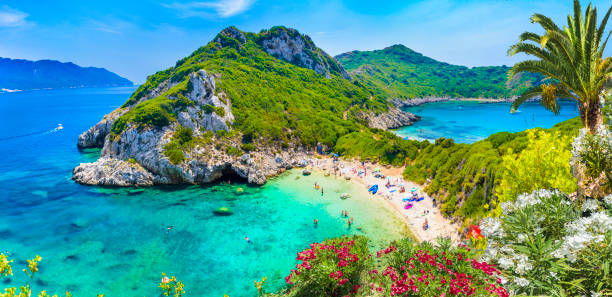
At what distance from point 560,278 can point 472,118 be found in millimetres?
155051

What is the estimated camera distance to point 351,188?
48812 millimetres

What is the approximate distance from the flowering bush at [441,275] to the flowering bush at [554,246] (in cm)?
208

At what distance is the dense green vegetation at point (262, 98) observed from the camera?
216 ft

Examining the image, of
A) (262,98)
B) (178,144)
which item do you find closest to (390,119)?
(262,98)

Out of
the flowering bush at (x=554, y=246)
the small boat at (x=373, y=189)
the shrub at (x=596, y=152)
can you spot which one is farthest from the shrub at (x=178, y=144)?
the shrub at (x=596, y=152)

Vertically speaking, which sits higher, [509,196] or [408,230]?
[509,196]

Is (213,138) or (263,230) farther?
(213,138)

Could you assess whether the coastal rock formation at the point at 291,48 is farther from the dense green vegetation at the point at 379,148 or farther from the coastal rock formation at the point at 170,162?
the coastal rock formation at the point at 170,162

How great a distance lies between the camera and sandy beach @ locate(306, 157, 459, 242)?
1318 inches

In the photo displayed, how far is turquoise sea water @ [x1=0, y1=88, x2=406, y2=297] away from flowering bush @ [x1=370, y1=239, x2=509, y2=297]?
16164mm

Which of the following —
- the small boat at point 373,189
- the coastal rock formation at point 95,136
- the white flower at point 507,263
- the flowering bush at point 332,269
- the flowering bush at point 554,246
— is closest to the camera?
the flowering bush at point 554,246

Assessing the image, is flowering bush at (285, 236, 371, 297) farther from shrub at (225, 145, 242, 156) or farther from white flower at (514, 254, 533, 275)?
shrub at (225, 145, 242, 156)

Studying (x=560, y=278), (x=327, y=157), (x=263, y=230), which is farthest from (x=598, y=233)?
(x=327, y=157)

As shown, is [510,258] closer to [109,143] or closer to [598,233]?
[598,233]
